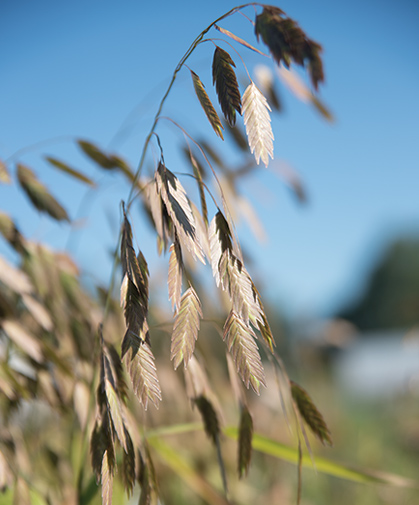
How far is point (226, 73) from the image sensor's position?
383 mm

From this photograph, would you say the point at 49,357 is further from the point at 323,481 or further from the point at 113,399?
the point at 323,481

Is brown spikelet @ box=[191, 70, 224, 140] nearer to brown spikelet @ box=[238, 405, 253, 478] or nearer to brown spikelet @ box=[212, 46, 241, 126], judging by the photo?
brown spikelet @ box=[212, 46, 241, 126]

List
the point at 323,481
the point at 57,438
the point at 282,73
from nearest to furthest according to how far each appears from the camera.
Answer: the point at 282,73, the point at 57,438, the point at 323,481

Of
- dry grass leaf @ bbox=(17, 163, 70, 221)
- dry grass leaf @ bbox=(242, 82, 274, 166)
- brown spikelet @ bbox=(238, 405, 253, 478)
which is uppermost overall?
dry grass leaf @ bbox=(242, 82, 274, 166)

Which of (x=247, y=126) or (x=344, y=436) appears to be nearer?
(x=247, y=126)

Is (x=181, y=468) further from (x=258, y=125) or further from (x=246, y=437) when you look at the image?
(x=258, y=125)

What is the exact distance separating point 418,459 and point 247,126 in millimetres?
2149

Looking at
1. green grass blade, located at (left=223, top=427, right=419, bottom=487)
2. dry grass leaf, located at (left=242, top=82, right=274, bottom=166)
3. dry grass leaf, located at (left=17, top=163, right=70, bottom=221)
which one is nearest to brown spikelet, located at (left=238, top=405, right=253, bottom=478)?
green grass blade, located at (left=223, top=427, right=419, bottom=487)


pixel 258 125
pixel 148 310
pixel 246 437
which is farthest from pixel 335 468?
pixel 258 125

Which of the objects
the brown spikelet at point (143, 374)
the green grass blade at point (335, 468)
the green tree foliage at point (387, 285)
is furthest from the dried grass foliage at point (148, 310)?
the green tree foliage at point (387, 285)

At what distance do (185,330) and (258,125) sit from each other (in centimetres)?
17

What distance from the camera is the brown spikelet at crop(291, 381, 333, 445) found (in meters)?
0.45

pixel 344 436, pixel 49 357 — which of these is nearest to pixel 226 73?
pixel 49 357

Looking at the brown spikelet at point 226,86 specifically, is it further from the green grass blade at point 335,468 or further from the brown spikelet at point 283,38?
the green grass blade at point 335,468
